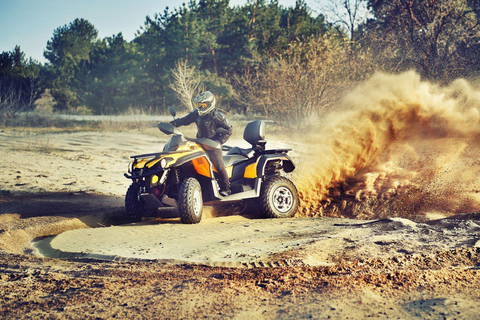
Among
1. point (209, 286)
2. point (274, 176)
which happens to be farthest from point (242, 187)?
point (209, 286)

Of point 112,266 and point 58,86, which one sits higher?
point 58,86

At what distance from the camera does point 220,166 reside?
28.0ft

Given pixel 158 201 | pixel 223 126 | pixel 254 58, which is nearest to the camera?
pixel 158 201

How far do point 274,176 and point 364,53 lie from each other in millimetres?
17146

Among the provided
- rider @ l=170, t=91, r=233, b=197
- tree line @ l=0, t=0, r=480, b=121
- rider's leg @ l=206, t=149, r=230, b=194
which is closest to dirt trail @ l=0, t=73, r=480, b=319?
rider's leg @ l=206, t=149, r=230, b=194

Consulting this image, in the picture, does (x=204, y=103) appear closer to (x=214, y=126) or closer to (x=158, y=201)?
(x=214, y=126)

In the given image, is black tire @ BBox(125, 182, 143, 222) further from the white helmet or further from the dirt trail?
the white helmet

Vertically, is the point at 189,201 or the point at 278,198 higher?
the point at 189,201

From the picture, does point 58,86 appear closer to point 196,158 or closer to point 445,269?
point 196,158

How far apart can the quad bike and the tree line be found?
14420 millimetres

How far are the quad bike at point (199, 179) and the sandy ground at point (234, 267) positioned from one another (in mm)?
332

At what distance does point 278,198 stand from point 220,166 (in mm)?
1268

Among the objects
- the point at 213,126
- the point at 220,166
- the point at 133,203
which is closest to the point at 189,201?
the point at 220,166

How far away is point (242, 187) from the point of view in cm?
891
